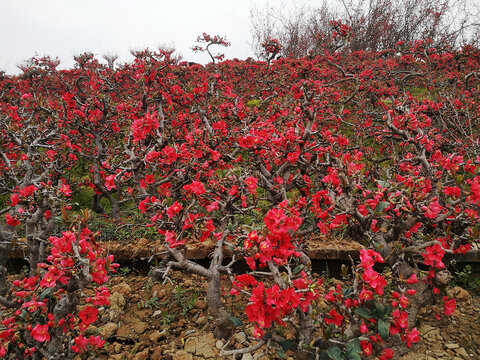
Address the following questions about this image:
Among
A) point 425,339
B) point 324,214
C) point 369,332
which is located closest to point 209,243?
point 324,214

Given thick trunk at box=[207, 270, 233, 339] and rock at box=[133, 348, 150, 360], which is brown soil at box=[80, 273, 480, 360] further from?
thick trunk at box=[207, 270, 233, 339]

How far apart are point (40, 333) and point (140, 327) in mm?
→ 1298

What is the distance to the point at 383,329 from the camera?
1.71m

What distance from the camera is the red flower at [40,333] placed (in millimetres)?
1714

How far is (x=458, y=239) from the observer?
212 centimetres

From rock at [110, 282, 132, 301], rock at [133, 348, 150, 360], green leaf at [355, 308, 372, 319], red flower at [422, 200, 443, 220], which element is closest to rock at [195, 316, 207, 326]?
rock at [133, 348, 150, 360]

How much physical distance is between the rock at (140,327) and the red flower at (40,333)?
121 cm

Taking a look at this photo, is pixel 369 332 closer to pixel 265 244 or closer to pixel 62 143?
pixel 265 244

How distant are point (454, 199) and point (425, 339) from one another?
4.72ft

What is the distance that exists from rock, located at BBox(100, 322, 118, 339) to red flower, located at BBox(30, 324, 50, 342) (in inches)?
42.6

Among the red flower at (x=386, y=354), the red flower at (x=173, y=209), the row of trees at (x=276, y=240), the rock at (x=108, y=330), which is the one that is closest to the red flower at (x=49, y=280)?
the row of trees at (x=276, y=240)

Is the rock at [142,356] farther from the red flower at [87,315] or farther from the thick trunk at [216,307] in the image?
the red flower at [87,315]

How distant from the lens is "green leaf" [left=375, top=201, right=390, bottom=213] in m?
2.08

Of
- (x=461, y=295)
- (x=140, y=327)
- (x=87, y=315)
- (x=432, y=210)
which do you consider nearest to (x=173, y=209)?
(x=87, y=315)
